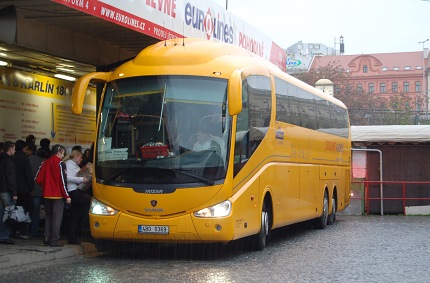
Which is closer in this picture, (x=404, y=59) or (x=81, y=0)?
(x=81, y=0)

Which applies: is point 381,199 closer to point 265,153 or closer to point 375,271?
point 265,153

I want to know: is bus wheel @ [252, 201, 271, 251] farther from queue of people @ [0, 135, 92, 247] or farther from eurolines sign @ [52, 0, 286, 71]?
eurolines sign @ [52, 0, 286, 71]

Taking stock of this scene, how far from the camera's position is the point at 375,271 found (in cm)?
1201

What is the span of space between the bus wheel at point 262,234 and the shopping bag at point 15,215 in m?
4.03

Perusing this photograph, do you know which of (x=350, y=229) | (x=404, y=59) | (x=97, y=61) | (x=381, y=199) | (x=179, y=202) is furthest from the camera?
(x=404, y=59)

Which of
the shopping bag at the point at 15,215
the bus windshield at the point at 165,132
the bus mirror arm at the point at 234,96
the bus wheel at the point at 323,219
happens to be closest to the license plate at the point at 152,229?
the bus windshield at the point at 165,132

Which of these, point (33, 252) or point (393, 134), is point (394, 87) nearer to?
point (393, 134)

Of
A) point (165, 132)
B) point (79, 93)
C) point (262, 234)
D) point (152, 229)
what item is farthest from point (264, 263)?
point (79, 93)

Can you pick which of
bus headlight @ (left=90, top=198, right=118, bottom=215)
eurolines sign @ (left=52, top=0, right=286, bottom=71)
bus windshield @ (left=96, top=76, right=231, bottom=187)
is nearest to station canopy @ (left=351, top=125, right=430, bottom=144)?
eurolines sign @ (left=52, top=0, right=286, bottom=71)

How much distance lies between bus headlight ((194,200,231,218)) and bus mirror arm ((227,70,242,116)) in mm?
1431

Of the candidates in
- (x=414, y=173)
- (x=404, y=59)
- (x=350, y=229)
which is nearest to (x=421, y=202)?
(x=414, y=173)

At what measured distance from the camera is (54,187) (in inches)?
540

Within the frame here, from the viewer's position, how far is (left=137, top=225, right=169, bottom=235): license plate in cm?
Result: 1293

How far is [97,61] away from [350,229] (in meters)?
7.76
